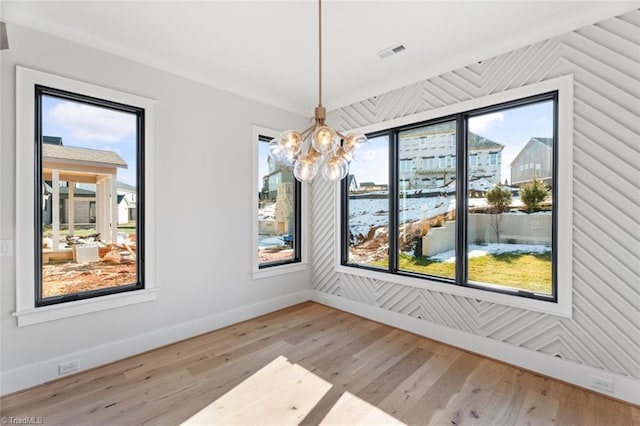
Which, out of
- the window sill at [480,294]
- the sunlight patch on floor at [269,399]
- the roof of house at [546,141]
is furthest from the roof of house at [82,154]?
the roof of house at [546,141]

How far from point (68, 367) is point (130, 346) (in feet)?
1.53

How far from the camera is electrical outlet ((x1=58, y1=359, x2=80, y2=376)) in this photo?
250 centimetres

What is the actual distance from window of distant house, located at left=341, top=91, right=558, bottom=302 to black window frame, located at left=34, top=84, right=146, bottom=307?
231cm

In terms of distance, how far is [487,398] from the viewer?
2260 mm

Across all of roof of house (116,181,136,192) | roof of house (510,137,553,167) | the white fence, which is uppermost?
roof of house (510,137,553,167)

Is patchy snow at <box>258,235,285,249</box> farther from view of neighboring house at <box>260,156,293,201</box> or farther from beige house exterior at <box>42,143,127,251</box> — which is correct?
beige house exterior at <box>42,143,127,251</box>

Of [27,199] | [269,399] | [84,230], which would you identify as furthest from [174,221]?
[269,399]

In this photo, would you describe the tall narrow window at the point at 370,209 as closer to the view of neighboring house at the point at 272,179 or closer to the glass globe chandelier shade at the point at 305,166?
the view of neighboring house at the point at 272,179

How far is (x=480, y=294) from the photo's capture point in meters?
2.94

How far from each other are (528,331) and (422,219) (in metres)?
1.48

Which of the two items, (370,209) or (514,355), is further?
(370,209)

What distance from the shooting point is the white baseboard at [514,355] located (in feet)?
7.32

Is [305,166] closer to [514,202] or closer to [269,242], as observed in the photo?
[514,202]

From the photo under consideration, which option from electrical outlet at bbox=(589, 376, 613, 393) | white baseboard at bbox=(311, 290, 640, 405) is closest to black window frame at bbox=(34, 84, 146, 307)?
white baseboard at bbox=(311, 290, 640, 405)
